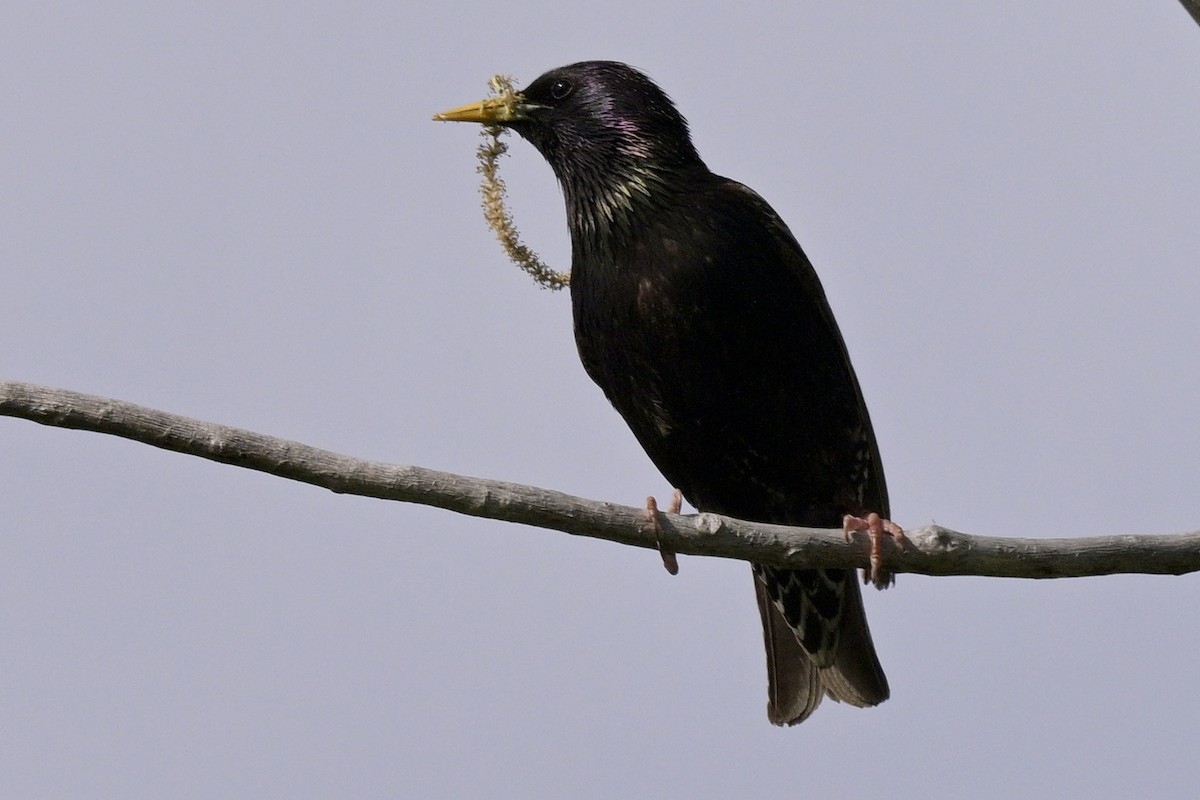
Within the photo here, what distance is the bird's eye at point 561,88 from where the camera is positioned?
5.28 m

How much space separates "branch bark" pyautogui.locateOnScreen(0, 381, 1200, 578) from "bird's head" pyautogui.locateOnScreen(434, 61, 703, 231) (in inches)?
59.8

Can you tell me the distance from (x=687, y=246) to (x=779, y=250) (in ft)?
1.11

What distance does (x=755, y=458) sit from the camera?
186 inches

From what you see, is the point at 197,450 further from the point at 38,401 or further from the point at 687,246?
the point at 687,246

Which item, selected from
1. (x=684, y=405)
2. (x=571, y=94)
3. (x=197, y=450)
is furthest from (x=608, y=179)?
(x=197, y=450)

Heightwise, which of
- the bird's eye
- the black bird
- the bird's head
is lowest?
the black bird

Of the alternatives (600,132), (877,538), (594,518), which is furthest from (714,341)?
(594,518)

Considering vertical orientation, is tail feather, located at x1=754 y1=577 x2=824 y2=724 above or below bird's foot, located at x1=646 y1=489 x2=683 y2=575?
below

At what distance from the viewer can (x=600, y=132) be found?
516 cm

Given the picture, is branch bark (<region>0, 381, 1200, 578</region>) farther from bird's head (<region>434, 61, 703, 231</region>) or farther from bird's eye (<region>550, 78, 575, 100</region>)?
bird's eye (<region>550, 78, 575, 100</region>)

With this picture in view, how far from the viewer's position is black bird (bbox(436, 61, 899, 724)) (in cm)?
460

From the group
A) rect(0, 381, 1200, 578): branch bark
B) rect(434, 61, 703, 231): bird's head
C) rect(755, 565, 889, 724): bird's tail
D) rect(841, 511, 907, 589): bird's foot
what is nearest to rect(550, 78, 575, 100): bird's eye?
rect(434, 61, 703, 231): bird's head

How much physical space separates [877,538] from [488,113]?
6.94 ft

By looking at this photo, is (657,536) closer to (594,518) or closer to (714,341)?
(594,518)
